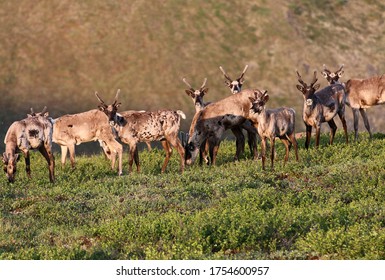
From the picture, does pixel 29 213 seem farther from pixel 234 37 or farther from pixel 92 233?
pixel 234 37

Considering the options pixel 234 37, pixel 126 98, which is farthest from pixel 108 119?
pixel 234 37

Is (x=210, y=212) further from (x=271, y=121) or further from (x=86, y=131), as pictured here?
(x=86, y=131)

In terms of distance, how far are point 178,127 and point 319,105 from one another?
4708mm

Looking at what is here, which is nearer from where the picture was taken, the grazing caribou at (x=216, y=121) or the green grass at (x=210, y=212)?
the green grass at (x=210, y=212)

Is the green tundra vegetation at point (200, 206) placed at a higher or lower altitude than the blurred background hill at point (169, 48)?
lower

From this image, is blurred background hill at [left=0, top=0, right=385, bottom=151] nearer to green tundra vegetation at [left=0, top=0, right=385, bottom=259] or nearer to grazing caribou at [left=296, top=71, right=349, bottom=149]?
green tundra vegetation at [left=0, top=0, right=385, bottom=259]

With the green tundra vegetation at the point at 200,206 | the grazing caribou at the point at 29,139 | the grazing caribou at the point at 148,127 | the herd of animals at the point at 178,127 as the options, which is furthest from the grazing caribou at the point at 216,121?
the grazing caribou at the point at 29,139

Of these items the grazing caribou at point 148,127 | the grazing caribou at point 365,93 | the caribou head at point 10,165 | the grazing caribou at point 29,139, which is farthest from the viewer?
the grazing caribou at point 365,93

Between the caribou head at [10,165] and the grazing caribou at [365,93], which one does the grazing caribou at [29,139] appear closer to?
Result: the caribou head at [10,165]

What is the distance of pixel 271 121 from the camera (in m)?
25.2

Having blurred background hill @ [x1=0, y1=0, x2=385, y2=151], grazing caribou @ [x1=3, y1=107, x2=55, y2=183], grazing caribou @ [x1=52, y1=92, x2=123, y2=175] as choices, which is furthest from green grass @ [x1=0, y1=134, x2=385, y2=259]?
blurred background hill @ [x1=0, y1=0, x2=385, y2=151]

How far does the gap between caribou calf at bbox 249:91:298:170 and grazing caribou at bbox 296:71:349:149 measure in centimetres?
188

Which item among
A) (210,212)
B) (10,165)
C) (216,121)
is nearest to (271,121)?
(216,121)

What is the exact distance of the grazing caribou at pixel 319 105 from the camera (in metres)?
27.9
